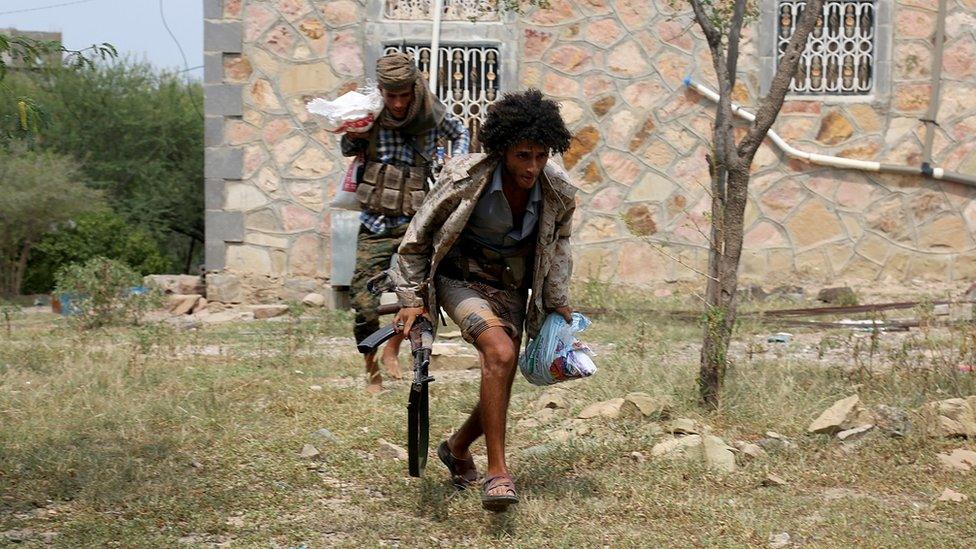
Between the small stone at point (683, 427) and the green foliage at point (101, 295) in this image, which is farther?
the green foliage at point (101, 295)

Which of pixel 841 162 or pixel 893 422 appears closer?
pixel 893 422

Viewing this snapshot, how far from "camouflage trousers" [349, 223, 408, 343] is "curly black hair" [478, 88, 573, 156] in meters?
2.51

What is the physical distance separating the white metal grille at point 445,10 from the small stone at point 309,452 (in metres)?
7.19

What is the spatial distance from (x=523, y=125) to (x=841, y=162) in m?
8.04

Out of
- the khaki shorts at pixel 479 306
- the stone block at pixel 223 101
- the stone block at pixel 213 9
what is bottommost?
the khaki shorts at pixel 479 306

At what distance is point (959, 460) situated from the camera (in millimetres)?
5562

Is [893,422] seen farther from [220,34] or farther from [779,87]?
[220,34]

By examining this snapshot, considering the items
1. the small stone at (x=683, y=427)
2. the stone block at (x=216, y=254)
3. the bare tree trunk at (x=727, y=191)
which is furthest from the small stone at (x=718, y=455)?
the stone block at (x=216, y=254)

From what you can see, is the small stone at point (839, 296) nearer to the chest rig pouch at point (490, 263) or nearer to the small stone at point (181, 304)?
the small stone at point (181, 304)

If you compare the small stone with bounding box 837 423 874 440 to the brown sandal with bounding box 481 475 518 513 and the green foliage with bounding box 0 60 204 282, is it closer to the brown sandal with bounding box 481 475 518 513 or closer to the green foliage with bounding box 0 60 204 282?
the brown sandal with bounding box 481 475 518 513

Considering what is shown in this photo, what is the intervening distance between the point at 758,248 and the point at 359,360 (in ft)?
17.2

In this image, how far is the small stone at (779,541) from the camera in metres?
4.54

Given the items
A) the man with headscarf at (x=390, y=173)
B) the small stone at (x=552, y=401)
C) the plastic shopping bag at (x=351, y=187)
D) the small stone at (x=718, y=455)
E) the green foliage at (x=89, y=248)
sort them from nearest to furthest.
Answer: the small stone at (x=718, y=455), the small stone at (x=552, y=401), the man with headscarf at (x=390, y=173), the plastic shopping bag at (x=351, y=187), the green foliage at (x=89, y=248)

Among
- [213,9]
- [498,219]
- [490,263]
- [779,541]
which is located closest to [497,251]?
[490,263]
